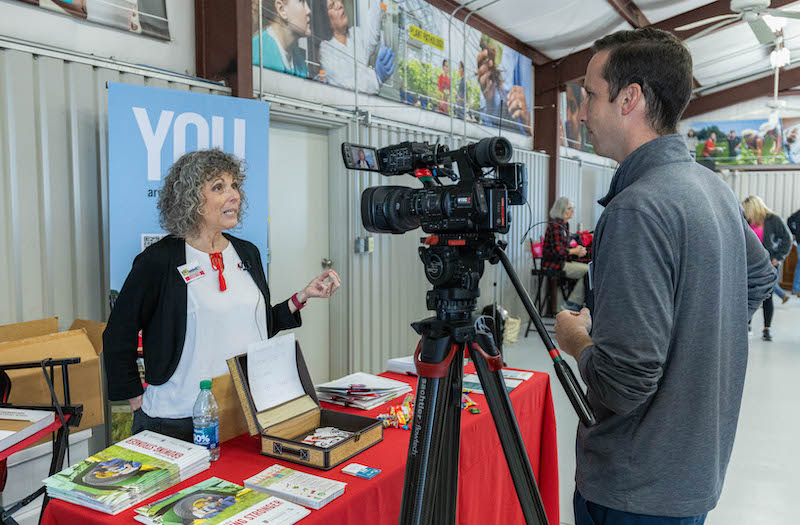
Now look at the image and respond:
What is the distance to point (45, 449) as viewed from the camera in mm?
2346

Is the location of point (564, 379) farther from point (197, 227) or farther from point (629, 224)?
point (197, 227)

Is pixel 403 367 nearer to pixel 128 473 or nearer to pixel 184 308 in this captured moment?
pixel 184 308

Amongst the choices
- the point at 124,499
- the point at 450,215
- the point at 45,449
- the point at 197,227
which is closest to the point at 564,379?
the point at 450,215

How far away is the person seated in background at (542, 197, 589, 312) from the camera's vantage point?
6613mm

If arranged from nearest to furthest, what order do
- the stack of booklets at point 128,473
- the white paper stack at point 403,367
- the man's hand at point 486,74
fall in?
the stack of booklets at point 128,473, the white paper stack at point 403,367, the man's hand at point 486,74

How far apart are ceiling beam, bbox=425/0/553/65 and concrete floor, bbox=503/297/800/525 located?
3335 millimetres

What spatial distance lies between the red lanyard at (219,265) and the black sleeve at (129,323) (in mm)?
177

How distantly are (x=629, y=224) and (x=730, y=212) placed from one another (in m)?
0.25

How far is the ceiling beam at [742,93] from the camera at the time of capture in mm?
10188

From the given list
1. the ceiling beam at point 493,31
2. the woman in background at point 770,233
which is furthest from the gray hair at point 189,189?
the woman in background at point 770,233

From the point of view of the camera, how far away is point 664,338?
0.96 meters

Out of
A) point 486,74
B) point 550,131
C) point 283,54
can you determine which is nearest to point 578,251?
point 550,131

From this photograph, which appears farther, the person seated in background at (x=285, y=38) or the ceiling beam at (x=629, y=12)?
the ceiling beam at (x=629, y=12)

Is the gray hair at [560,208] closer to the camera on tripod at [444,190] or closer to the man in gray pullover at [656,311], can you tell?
the camera on tripod at [444,190]
